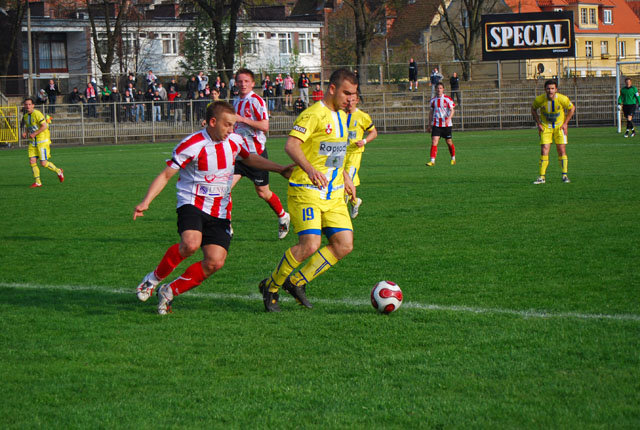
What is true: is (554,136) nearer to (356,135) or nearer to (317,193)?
(356,135)

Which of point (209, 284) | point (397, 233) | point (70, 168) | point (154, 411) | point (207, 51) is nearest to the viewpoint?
point (154, 411)

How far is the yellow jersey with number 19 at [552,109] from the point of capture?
15.4m

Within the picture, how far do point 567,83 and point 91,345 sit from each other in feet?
132

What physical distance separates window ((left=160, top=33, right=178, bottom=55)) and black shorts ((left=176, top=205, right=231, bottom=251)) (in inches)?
2574

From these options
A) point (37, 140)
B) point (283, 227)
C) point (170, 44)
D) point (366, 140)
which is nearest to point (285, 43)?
point (170, 44)

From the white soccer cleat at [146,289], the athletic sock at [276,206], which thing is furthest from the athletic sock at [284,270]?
the athletic sock at [276,206]

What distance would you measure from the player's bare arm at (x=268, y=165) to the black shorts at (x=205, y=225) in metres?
0.53

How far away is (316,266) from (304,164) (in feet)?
2.93

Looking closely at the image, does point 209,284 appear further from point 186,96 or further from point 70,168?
point 186,96

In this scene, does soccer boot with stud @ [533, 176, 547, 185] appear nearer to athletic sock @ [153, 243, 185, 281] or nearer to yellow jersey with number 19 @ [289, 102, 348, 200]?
yellow jersey with number 19 @ [289, 102, 348, 200]

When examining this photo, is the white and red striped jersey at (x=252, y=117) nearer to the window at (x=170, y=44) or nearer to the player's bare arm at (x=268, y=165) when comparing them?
the player's bare arm at (x=268, y=165)

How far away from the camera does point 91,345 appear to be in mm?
5648

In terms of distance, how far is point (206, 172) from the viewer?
6430mm

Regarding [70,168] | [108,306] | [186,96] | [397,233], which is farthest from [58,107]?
[108,306]
